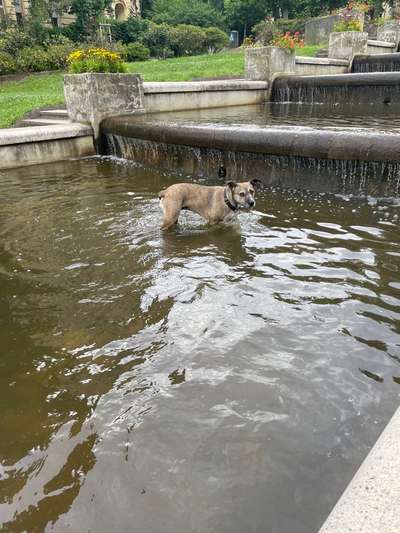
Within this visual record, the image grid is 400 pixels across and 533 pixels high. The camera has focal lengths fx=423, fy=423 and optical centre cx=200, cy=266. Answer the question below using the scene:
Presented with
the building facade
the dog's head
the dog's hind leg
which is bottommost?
the dog's hind leg

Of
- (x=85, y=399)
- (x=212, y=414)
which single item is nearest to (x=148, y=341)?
(x=85, y=399)

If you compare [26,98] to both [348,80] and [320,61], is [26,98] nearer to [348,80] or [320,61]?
[320,61]


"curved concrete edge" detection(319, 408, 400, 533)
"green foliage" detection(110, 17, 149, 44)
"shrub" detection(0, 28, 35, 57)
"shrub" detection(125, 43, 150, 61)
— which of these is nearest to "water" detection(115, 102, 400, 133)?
"curved concrete edge" detection(319, 408, 400, 533)

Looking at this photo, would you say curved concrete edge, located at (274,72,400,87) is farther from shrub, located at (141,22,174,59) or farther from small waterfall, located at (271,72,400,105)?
shrub, located at (141,22,174,59)

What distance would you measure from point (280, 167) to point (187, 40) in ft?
126

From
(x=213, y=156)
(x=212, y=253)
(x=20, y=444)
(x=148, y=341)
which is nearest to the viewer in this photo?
(x=20, y=444)

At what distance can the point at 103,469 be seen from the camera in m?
2.66

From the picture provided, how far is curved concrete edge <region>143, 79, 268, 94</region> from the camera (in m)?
13.2

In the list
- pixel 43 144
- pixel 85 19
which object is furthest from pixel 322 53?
pixel 85 19

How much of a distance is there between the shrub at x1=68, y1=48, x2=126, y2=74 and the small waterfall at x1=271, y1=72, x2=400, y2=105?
22.0 feet

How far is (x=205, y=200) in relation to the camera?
655 centimetres

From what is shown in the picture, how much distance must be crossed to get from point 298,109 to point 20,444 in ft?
44.4

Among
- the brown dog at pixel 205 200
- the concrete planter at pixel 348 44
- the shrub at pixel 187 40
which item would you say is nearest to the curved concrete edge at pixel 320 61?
the concrete planter at pixel 348 44

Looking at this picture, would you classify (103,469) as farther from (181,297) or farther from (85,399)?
(181,297)
